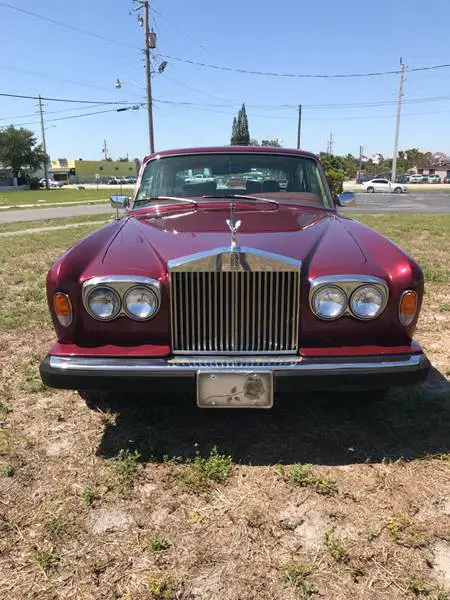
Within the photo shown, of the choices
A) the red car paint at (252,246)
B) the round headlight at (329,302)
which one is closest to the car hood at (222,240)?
the red car paint at (252,246)

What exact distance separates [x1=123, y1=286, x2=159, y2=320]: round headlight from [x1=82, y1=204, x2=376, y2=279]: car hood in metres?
0.12

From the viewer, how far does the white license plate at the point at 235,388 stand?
2.44 meters

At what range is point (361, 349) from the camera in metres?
2.56

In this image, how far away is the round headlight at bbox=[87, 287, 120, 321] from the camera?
2543 mm

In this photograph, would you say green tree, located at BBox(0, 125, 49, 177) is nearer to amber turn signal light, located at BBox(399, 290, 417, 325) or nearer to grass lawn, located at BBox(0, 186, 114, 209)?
grass lawn, located at BBox(0, 186, 114, 209)

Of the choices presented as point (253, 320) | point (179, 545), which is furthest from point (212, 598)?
point (253, 320)

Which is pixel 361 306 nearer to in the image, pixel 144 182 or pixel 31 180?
pixel 144 182

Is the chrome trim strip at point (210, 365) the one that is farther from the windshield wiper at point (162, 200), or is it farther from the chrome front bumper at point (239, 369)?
the windshield wiper at point (162, 200)

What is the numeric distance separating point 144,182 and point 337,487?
2.78 m

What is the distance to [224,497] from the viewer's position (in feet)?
7.82

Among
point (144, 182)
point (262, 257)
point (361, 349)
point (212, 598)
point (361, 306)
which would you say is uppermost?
point (144, 182)

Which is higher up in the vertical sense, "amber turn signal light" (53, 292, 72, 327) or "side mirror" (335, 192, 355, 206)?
"side mirror" (335, 192, 355, 206)

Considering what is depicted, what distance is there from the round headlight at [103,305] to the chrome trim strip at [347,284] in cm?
100

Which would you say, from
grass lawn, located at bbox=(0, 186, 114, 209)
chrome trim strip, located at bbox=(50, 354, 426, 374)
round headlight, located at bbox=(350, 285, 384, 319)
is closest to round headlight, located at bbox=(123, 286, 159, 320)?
chrome trim strip, located at bbox=(50, 354, 426, 374)
